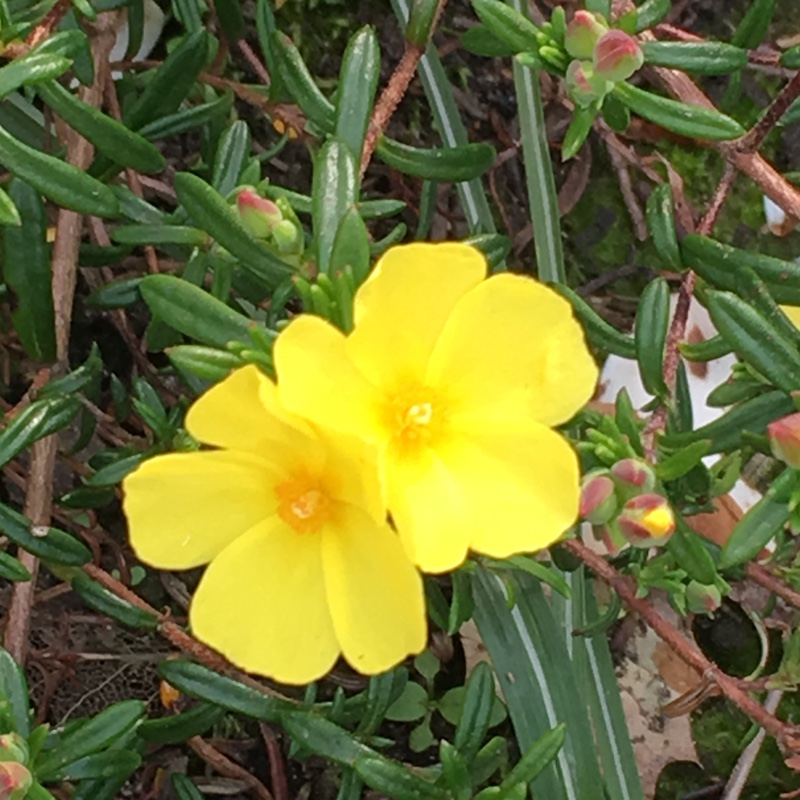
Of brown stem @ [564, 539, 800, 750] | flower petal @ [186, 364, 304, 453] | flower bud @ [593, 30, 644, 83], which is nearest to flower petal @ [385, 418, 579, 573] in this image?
flower petal @ [186, 364, 304, 453]

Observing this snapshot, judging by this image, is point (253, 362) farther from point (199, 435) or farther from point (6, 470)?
point (6, 470)

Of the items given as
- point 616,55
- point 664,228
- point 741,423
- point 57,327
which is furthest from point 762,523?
point 57,327

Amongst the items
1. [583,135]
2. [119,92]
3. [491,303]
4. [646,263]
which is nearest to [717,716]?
[646,263]

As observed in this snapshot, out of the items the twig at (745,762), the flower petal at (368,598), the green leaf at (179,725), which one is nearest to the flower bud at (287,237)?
the flower petal at (368,598)

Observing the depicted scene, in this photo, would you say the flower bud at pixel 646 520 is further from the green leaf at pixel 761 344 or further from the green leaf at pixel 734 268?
the green leaf at pixel 734 268

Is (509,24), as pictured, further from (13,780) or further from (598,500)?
(13,780)
